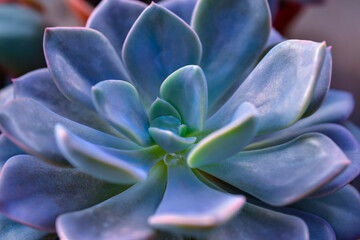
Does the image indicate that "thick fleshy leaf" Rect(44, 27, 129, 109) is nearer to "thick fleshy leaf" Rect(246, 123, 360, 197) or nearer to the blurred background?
"thick fleshy leaf" Rect(246, 123, 360, 197)

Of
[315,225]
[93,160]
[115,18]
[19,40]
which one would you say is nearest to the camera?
[93,160]

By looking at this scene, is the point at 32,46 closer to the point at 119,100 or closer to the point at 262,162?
the point at 119,100

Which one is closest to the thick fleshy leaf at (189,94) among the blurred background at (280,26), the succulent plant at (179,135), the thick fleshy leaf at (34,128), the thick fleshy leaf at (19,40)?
the succulent plant at (179,135)

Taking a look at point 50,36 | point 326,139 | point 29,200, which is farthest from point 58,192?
point 326,139

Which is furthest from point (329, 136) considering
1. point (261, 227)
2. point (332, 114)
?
point (261, 227)

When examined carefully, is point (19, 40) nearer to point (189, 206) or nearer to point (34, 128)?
point (34, 128)

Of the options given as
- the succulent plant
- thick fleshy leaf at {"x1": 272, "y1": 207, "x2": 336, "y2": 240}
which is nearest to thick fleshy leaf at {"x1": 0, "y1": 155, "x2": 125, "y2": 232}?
the succulent plant

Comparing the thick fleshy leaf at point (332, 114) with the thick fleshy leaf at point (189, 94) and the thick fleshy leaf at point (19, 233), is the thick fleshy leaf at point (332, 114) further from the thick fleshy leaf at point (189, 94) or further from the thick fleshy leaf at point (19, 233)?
the thick fleshy leaf at point (19, 233)
